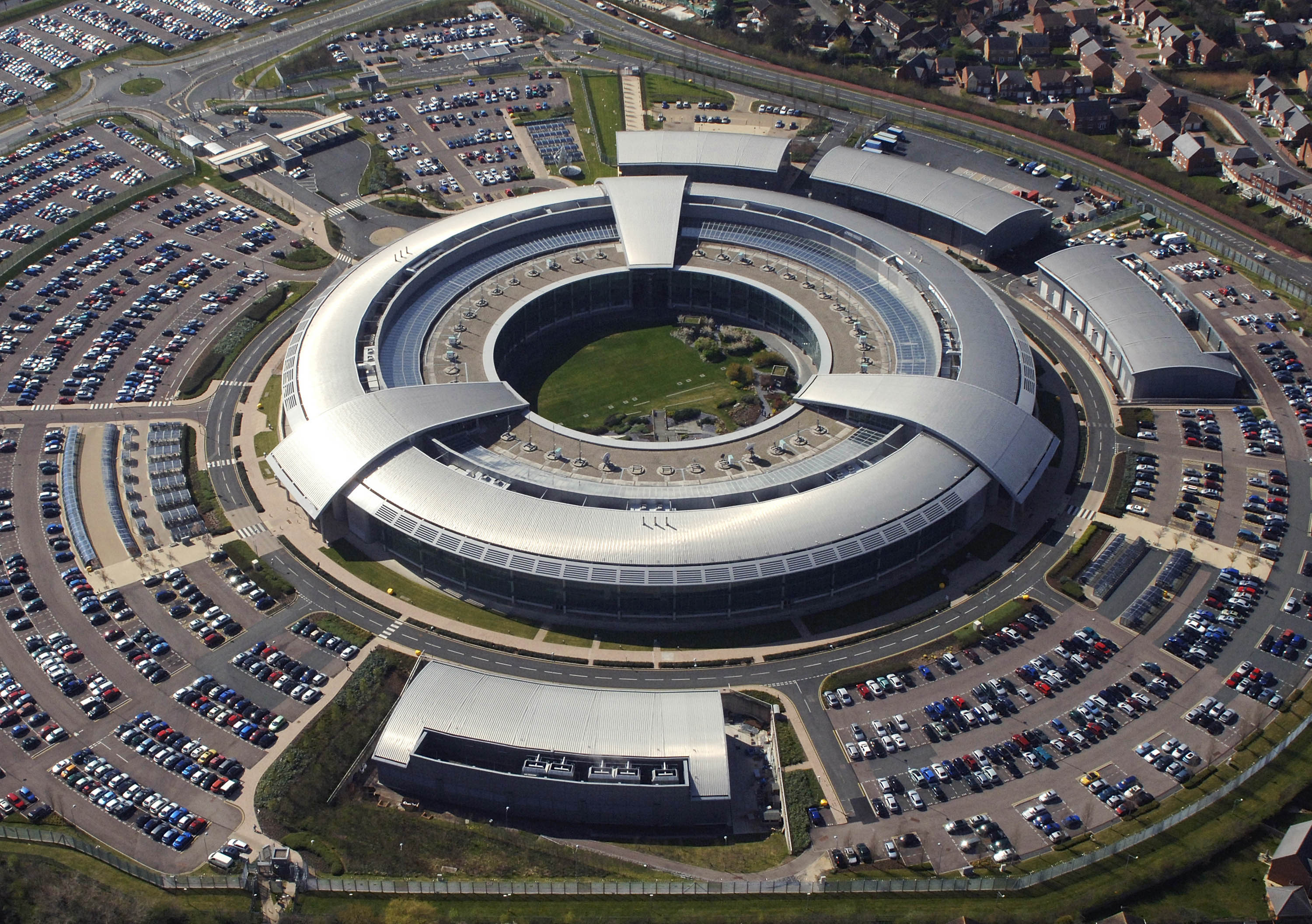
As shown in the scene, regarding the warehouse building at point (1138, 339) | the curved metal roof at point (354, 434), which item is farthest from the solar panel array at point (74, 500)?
the warehouse building at point (1138, 339)

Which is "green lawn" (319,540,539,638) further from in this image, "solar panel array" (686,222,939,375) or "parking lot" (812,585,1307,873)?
"solar panel array" (686,222,939,375)

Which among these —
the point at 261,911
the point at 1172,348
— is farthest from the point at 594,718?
the point at 1172,348

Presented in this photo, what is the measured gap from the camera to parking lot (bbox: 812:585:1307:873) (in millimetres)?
120438

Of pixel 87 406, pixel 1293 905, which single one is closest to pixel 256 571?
pixel 87 406

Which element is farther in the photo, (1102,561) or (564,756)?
(1102,561)

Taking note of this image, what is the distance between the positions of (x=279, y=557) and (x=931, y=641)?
81.4 metres

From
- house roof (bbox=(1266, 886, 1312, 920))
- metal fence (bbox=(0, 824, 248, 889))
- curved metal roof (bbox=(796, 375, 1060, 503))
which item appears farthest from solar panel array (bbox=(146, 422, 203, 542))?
house roof (bbox=(1266, 886, 1312, 920))

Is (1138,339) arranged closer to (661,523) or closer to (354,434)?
(661,523)

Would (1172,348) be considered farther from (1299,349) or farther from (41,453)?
(41,453)

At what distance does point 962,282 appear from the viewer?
18625 cm

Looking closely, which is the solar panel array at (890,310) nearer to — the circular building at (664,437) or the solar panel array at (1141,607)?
the circular building at (664,437)

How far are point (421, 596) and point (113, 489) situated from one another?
160ft

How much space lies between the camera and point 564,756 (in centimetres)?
12150

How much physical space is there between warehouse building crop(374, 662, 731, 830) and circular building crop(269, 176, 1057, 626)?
18403mm
